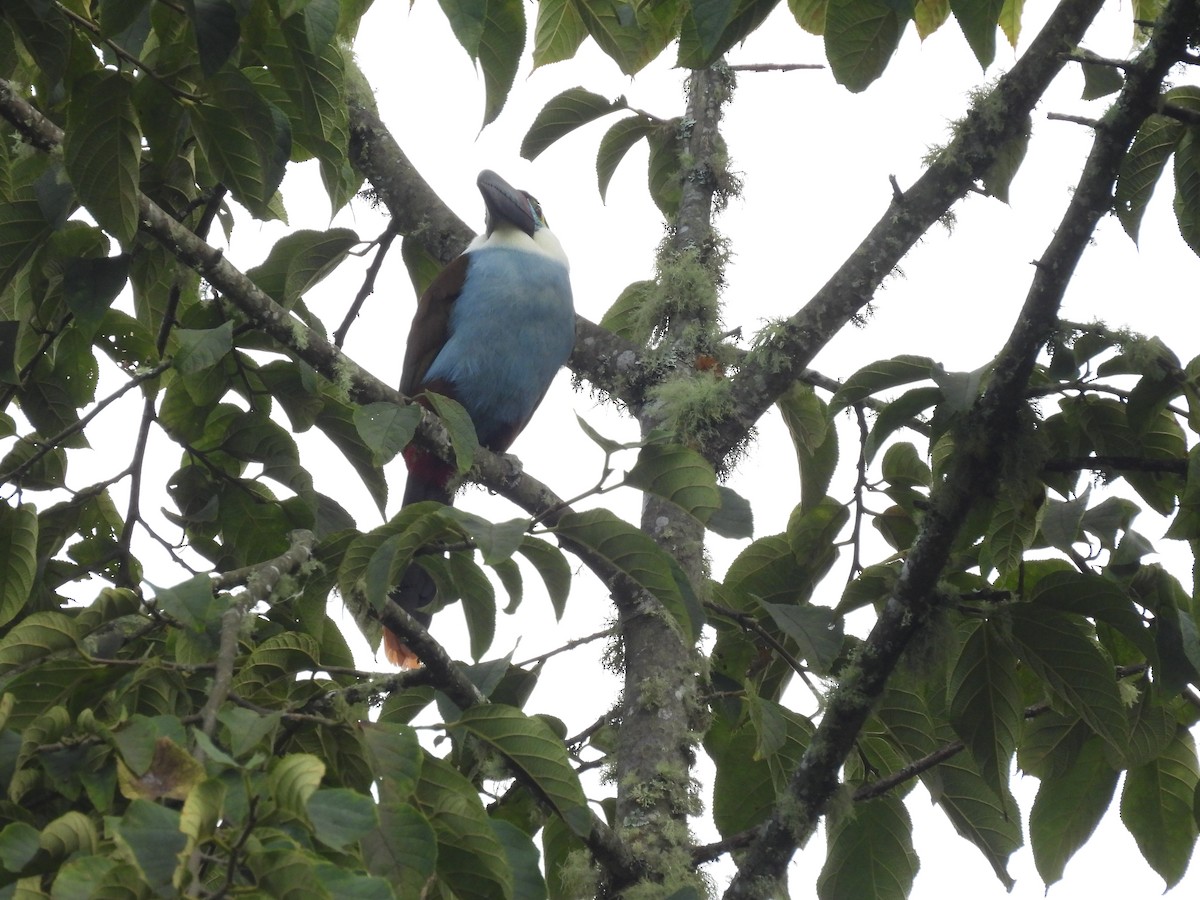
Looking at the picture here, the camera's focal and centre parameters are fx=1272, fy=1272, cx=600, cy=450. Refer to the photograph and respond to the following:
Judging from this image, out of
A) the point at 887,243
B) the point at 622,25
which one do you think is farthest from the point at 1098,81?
the point at 622,25

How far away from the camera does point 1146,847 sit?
2.27 metres

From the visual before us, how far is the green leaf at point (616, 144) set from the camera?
3.08 metres

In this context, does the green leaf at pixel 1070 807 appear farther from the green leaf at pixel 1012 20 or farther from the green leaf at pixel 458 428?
the green leaf at pixel 1012 20

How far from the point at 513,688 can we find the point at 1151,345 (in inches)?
48.5

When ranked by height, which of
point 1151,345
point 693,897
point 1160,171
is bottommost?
point 693,897

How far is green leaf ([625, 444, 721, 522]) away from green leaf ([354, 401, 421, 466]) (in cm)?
35

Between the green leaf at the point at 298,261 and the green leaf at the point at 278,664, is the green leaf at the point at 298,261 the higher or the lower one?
the higher one

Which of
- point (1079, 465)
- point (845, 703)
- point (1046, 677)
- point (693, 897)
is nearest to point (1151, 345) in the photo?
point (1079, 465)

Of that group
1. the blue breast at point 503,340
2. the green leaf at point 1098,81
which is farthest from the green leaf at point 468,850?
the blue breast at point 503,340

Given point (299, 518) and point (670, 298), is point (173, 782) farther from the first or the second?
point (670, 298)

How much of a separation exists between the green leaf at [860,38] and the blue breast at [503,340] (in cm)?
227

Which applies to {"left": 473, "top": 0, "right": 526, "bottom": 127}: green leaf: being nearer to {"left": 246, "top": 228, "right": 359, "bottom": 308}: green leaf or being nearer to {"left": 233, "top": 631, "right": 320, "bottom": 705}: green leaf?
{"left": 233, "top": 631, "right": 320, "bottom": 705}: green leaf

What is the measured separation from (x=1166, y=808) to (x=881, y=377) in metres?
0.98

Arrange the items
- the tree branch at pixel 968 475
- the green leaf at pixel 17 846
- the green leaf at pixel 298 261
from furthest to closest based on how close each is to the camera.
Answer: the green leaf at pixel 298 261
the tree branch at pixel 968 475
the green leaf at pixel 17 846
